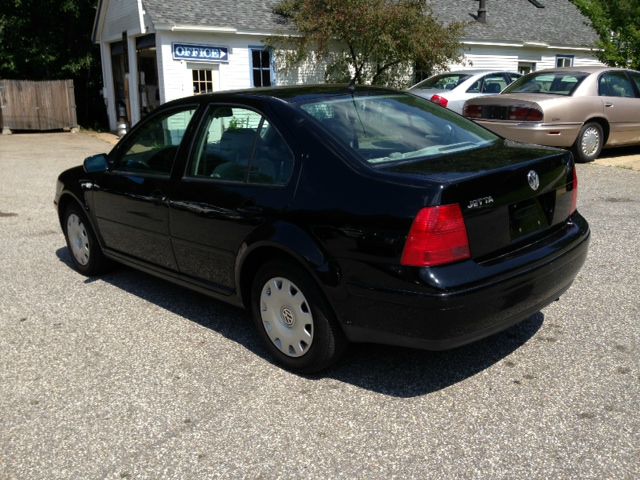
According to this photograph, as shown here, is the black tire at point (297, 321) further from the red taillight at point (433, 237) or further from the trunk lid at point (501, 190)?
the trunk lid at point (501, 190)

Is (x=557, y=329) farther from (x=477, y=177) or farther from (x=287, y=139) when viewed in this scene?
(x=287, y=139)

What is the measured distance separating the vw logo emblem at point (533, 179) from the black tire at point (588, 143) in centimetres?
794

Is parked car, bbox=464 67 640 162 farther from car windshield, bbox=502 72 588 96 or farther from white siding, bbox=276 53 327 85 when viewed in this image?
white siding, bbox=276 53 327 85

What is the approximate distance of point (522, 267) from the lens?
330 cm

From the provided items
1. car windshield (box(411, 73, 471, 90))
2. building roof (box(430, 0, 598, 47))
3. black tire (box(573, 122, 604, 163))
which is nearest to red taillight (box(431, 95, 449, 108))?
car windshield (box(411, 73, 471, 90))

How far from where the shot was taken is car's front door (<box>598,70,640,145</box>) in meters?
10.9

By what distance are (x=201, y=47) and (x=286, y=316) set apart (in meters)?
15.0

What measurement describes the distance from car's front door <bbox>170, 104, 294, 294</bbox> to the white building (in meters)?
13.5

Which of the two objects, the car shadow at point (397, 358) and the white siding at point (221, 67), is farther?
the white siding at point (221, 67)

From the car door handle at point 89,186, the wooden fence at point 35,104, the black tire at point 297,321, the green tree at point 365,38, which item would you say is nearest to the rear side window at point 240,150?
the black tire at point 297,321

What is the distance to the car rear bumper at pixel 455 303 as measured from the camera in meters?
3.03

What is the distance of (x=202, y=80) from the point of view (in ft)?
57.8

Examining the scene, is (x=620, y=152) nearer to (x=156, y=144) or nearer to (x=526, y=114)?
(x=526, y=114)

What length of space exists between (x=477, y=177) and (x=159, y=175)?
7.47ft
